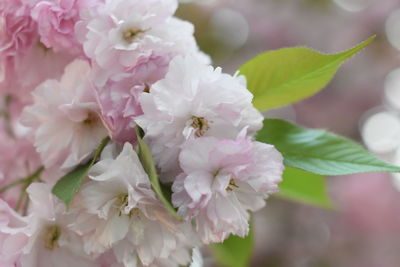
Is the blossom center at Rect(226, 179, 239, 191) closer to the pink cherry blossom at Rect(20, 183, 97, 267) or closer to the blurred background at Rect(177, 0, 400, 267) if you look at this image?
the pink cherry blossom at Rect(20, 183, 97, 267)

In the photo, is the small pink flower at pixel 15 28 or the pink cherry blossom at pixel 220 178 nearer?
the pink cherry blossom at pixel 220 178

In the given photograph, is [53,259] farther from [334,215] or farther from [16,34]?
[334,215]

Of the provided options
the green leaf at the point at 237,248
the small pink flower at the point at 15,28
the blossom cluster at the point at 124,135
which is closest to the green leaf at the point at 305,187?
the green leaf at the point at 237,248

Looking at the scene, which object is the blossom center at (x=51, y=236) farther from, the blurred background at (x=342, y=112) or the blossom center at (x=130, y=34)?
the blurred background at (x=342, y=112)

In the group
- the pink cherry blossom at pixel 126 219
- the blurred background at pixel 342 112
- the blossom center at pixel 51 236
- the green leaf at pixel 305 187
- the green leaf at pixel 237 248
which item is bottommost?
the blurred background at pixel 342 112

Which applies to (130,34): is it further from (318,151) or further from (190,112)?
(318,151)

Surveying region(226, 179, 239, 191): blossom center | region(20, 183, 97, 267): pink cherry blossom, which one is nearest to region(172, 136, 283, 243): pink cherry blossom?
region(226, 179, 239, 191): blossom center

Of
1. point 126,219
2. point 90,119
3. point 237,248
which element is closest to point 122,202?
point 126,219
